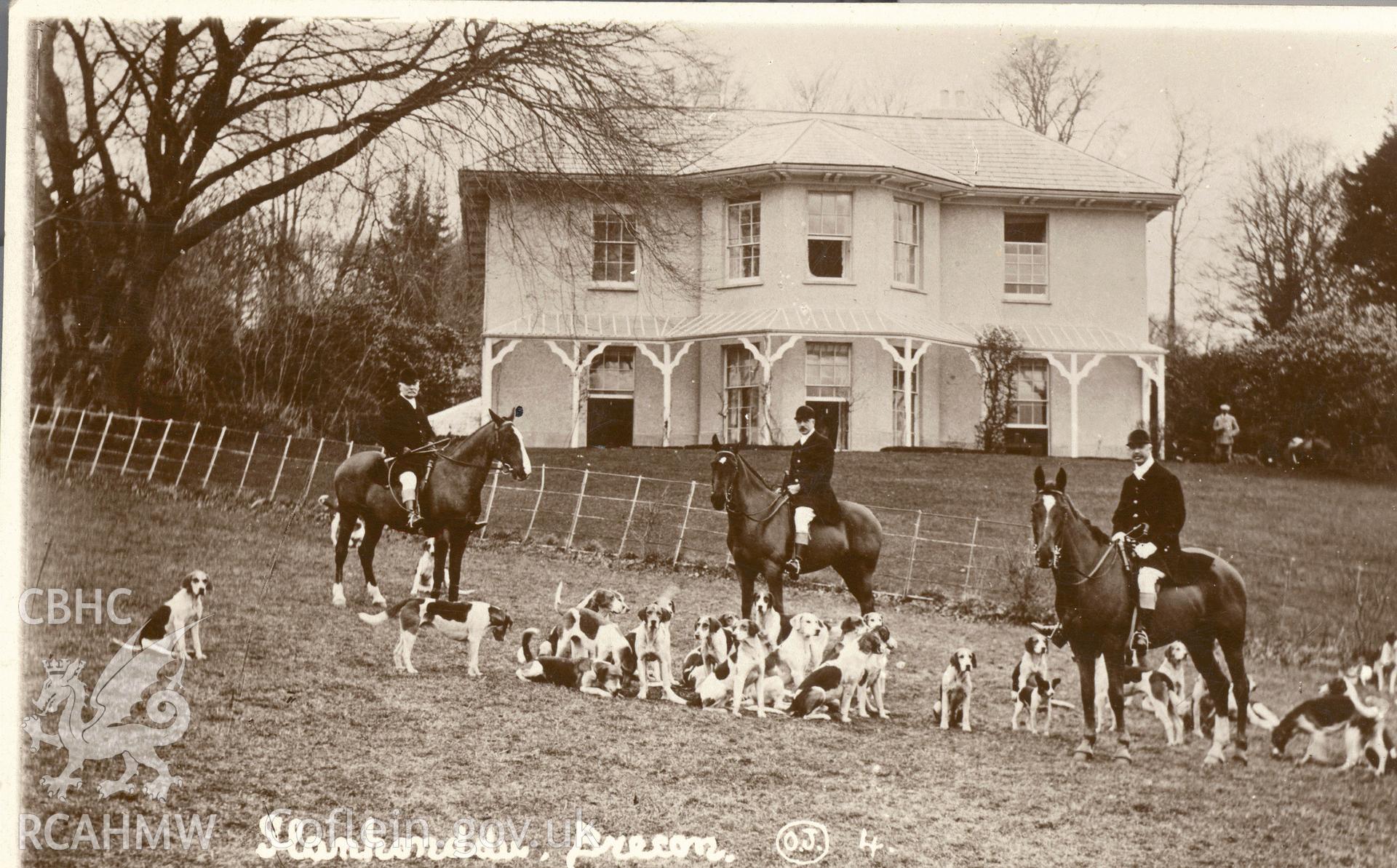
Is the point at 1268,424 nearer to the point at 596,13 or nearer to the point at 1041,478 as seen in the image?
the point at 1041,478

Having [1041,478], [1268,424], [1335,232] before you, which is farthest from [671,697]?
[1335,232]

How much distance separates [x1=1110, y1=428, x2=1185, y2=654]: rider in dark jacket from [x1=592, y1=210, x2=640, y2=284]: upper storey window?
220 centimetres

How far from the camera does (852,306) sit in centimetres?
505

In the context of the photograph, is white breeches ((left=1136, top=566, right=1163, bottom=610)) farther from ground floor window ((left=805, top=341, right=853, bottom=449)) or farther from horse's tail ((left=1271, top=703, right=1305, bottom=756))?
ground floor window ((left=805, top=341, right=853, bottom=449))

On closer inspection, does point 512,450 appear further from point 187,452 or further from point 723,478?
point 187,452

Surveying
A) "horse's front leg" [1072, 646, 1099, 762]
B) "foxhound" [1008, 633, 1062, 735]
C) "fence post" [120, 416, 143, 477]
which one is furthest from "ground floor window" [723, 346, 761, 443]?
"fence post" [120, 416, 143, 477]

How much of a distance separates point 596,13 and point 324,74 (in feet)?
3.67

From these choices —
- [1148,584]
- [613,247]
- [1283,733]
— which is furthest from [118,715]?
[1283,733]

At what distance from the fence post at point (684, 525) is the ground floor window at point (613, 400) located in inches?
13.1

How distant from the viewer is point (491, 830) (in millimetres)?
4059

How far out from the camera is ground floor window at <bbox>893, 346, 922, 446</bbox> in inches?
189

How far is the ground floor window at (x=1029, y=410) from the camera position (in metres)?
4.78

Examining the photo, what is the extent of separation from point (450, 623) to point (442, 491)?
55 centimetres

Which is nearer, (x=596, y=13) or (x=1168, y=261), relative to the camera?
(x=596, y=13)
